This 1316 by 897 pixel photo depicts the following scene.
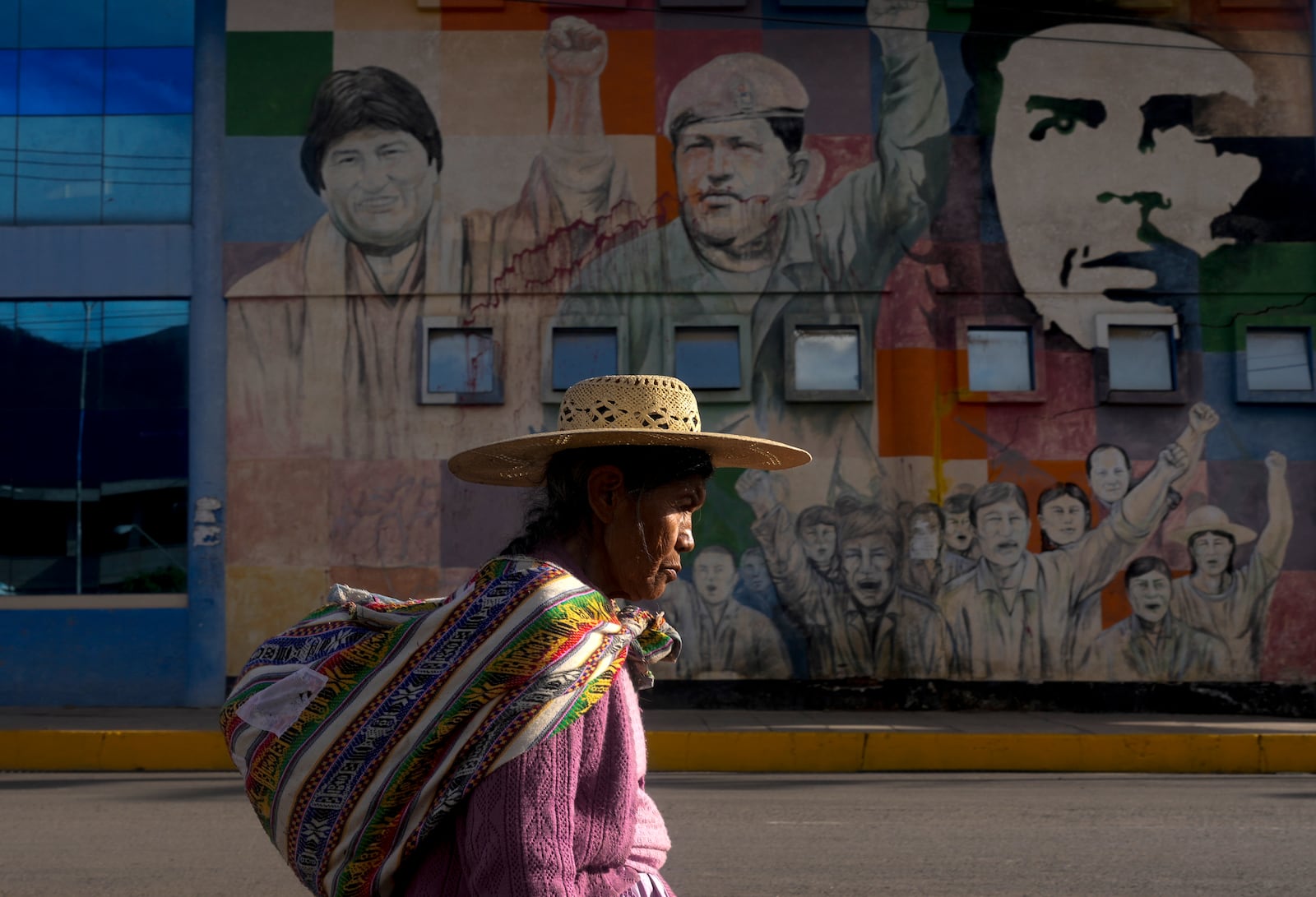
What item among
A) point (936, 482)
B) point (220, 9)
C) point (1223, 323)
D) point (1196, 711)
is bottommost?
point (1196, 711)

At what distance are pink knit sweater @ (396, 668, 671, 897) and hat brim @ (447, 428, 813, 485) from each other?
0.40 meters

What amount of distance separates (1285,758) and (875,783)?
143 inches

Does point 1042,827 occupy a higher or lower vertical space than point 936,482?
lower

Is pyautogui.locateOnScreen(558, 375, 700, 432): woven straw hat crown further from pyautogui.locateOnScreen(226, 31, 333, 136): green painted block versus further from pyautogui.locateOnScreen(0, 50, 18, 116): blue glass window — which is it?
pyautogui.locateOnScreen(0, 50, 18, 116): blue glass window

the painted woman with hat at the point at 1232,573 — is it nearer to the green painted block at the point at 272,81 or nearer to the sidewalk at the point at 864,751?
the sidewalk at the point at 864,751

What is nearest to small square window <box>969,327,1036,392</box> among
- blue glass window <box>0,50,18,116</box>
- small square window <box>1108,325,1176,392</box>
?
small square window <box>1108,325,1176,392</box>

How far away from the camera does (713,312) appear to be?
14.5m

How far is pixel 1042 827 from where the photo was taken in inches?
303

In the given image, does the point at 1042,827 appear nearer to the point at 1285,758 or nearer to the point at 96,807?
the point at 1285,758

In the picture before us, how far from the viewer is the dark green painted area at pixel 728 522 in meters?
14.2

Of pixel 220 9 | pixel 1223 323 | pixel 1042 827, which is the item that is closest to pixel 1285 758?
pixel 1042 827

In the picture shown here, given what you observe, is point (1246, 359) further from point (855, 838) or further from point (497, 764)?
point (497, 764)

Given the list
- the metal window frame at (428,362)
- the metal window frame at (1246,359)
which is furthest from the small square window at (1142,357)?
the metal window frame at (428,362)

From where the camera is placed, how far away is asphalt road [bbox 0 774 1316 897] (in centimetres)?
628
